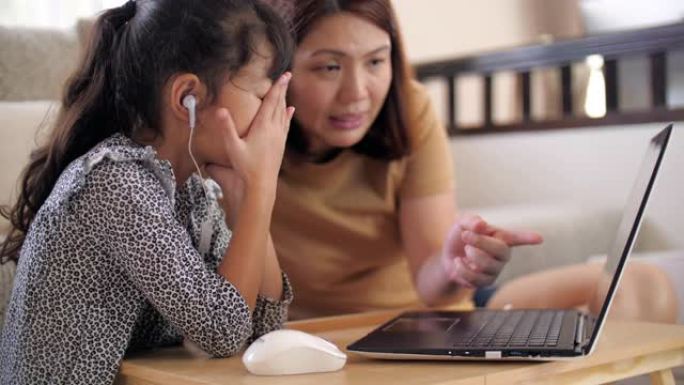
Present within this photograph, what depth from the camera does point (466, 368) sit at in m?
0.94

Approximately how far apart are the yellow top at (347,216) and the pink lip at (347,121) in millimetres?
138

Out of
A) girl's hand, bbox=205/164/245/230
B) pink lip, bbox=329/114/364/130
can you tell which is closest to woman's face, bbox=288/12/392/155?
pink lip, bbox=329/114/364/130

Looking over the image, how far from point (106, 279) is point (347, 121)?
509 mm

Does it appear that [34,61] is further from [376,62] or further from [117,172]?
[117,172]

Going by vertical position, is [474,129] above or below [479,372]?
above

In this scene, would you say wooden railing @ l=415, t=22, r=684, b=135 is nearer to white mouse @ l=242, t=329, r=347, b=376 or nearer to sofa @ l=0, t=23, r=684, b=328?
sofa @ l=0, t=23, r=684, b=328

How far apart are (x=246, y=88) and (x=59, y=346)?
31 cm

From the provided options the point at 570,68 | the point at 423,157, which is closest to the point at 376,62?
the point at 423,157

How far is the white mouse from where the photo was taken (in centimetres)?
92

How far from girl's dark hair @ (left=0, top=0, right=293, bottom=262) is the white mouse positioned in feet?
0.89

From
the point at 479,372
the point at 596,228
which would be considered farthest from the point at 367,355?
the point at 596,228

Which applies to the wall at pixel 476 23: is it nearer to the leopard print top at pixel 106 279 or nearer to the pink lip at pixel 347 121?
the pink lip at pixel 347 121

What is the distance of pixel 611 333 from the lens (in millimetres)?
1130

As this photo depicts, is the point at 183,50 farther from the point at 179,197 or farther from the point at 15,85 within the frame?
the point at 15,85
